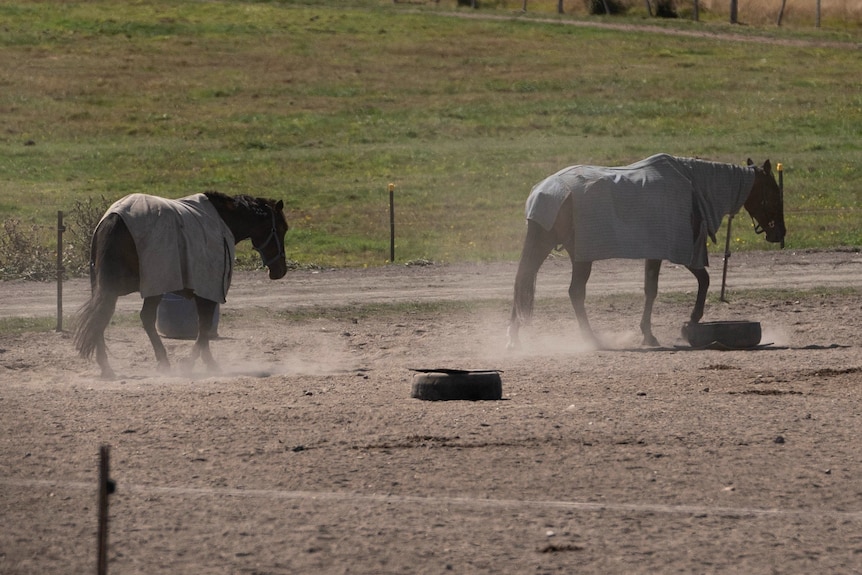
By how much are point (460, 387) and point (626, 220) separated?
13.8 feet

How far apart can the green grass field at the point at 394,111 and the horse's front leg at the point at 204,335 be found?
8.60 m

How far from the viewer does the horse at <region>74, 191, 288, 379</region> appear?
12.4 meters

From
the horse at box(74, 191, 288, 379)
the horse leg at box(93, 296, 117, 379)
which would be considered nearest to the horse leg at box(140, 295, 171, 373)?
the horse at box(74, 191, 288, 379)

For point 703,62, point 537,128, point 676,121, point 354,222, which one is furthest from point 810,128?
point 354,222

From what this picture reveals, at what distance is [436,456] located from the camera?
9062 millimetres

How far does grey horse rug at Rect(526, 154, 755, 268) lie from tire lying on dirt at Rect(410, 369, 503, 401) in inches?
148

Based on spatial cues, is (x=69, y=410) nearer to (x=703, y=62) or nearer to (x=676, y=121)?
(x=676, y=121)

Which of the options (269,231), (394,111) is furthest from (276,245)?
(394,111)

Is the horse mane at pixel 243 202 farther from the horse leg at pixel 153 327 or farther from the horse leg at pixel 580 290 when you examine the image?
the horse leg at pixel 580 290

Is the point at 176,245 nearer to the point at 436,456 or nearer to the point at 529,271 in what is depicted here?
the point at 529,271

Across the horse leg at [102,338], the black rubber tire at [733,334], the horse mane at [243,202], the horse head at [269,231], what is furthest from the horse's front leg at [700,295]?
the horse leg at [102,338]

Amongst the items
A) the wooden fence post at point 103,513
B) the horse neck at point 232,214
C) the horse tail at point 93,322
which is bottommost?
the horse tail at point 93,322

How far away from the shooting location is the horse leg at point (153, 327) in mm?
12758

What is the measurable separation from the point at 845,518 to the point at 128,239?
7.02 meters
